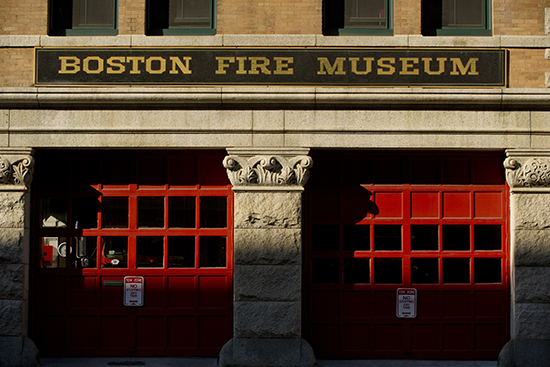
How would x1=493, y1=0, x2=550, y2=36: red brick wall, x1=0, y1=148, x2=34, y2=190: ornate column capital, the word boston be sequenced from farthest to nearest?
1. x1=493, y1=0, x2=550, y2=36: red brick wall
2. the word boston
3. x1=0, y1=148, x2=34, y2=190: ornate column capital

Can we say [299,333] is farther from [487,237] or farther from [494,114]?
[494,114]

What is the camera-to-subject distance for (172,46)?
293 inches

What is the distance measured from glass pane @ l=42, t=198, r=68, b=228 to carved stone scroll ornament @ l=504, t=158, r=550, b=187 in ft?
24.9

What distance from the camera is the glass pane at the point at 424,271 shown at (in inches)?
308

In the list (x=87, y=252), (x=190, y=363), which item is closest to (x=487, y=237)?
(x=190, y=363)

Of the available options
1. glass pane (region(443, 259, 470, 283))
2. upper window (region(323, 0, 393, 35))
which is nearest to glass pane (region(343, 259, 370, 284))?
glass pane (region(443, 259, 470, 283))

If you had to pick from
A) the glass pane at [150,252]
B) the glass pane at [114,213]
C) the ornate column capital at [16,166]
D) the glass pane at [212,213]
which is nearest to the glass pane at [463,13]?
the glass pane at [212,213]

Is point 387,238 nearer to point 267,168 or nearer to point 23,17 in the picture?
point 267,168

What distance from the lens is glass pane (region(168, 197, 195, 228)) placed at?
789cm

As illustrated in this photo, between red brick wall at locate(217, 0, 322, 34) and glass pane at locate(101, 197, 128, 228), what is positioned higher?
red brick wall at locate(217, 0, 322, 34)

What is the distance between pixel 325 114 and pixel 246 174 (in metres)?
1.63

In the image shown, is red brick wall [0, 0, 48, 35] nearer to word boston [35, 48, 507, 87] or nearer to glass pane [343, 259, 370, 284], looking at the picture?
word boston [35, 48, 507, 87]

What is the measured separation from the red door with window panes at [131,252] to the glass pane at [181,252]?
0.06 ft

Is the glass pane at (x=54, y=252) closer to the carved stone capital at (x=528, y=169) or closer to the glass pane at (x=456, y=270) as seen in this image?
the glass pane at (x=456, y=270)
